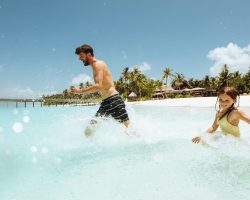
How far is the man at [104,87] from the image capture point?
5520 mm

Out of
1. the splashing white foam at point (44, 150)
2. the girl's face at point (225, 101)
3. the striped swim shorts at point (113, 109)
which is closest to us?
the girl's face at point (225, 101)

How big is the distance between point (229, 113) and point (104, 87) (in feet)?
7.46

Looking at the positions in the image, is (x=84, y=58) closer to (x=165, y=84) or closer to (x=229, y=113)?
(x=229, y=113)

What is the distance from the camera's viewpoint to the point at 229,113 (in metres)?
4.35

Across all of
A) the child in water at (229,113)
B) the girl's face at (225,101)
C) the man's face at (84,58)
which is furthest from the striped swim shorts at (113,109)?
the girl's face at (225,101)

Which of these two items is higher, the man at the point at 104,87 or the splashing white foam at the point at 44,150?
the man at the point at 104,87

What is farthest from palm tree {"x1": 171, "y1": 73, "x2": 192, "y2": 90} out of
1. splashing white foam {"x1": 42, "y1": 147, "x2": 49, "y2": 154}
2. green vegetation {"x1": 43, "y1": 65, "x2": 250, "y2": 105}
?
splashing white foam {"x1": 42, "y1": 147, "x2": 49, "y2": 154}

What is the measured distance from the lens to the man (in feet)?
18.1

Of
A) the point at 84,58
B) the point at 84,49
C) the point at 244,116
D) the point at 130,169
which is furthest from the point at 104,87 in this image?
the point at 244,116

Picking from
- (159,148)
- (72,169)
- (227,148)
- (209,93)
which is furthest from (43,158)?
(209,93)

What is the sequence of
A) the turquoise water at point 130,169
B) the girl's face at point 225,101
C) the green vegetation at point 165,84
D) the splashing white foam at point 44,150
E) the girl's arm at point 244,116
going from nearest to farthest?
1. the turquoise water at point 130,169
2. the girl's arm at point 244,116
3. the girl's face at point 225,101
4. the splashing white foam at point 44,150
5. the green vegetation at point 165,84

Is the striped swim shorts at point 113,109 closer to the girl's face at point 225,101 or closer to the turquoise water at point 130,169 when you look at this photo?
the turquoise water at point 130,169

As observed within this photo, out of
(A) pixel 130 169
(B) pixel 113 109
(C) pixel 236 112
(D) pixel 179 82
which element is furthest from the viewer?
(D) pixel 179 82

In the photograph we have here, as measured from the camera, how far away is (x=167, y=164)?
429 cm
